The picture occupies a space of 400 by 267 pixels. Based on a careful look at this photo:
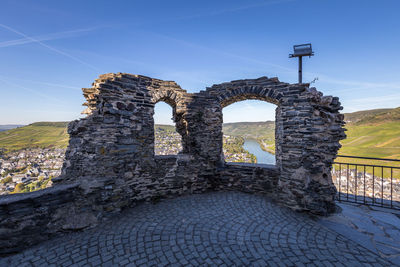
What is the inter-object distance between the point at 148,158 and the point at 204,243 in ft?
9.68

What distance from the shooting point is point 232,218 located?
151 inches

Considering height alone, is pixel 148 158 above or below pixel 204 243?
above

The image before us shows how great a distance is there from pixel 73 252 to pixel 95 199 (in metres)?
1.23

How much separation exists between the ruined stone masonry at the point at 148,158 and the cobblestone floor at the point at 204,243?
1.96ft

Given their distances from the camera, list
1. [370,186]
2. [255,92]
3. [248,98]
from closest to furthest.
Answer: [255,92] < [248,98] < [370,186]

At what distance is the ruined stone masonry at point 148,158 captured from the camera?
3.87 m

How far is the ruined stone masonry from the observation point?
3.87 meters

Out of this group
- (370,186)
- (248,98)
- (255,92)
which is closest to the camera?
(255,92)

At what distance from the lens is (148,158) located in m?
5.09

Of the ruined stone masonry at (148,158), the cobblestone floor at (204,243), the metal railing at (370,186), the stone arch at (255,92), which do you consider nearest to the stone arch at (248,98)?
the stone arch at (255,92)

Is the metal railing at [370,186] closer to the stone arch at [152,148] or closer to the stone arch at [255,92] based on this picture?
the stone arch at [152,148]

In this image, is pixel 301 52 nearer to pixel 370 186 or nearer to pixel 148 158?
pixel 148 158

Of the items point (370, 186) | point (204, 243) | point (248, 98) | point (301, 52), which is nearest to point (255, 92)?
point (248, 98)

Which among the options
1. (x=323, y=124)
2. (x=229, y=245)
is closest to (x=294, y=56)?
(x=323, y=124)
